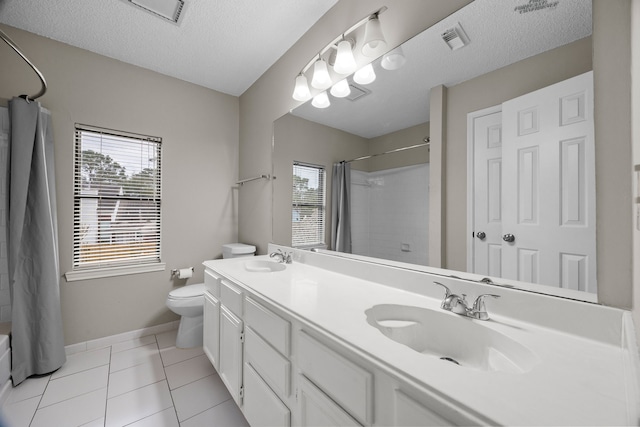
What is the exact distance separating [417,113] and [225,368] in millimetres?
1764

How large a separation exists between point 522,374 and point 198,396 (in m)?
1.80

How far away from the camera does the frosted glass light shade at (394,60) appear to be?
1.36 m

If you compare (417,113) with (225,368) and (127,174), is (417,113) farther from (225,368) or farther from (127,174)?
(127,174)

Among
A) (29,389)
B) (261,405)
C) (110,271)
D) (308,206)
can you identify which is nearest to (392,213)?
(308,206)

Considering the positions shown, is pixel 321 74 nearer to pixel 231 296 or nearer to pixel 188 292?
pixel 231 296

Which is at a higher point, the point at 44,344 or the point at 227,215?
the point at 227,215

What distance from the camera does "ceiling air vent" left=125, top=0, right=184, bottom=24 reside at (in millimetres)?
1721

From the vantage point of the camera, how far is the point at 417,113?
1.29m

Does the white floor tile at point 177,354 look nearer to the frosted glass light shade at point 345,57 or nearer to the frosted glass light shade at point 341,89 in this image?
the frosted glass light shade at point 341,89

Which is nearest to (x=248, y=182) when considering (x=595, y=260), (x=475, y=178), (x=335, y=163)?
(x=335, y=163)

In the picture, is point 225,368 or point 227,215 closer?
point 225,368

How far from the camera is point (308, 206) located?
1.97 m

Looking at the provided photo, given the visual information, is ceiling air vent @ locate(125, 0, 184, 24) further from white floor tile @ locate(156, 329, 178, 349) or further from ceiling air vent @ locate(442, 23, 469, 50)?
white floor tile @ locate(156, 329, 178, 349)

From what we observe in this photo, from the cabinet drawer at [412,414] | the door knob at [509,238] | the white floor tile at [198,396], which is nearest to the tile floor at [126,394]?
the white floor tile at [198,396]
